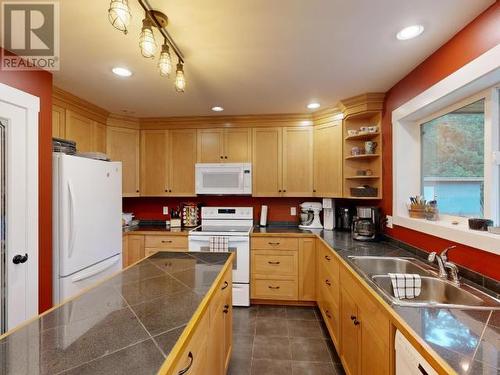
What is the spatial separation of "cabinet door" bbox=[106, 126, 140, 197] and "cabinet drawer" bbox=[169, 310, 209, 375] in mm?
2580

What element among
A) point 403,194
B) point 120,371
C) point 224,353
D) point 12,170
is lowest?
point 224,353

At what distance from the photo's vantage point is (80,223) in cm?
198

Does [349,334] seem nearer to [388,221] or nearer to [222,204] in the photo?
[388,221]

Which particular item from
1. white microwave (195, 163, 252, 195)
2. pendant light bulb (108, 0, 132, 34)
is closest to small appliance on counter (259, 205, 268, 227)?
white microwave (195, 163, 252, 195)

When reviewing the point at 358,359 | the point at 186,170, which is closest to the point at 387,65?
the point at 358,359

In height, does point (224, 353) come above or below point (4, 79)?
below

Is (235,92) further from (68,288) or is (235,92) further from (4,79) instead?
(68,288)

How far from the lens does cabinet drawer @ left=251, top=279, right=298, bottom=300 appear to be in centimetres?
297

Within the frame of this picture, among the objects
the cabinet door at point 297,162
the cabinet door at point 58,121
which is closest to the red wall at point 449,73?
the cabinet door at point 297,162

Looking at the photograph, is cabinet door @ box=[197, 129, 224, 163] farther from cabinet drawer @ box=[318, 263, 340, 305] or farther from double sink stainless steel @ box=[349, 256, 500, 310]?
double sink stainless steel @ box=[349, 256, 500, 310]

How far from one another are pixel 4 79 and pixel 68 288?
59.8 inches

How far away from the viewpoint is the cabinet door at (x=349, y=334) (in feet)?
5.23

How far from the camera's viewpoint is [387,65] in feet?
6.41

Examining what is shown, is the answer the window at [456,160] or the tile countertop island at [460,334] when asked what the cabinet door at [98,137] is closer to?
the tile countertop island at [460,334]
